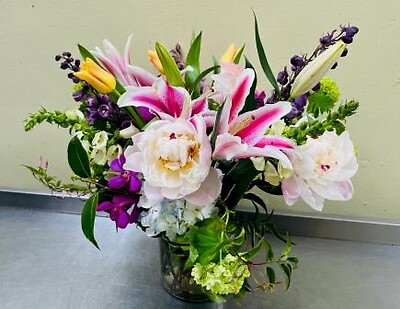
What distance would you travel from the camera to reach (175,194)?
22.1 inches

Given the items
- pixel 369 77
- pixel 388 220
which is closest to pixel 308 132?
pixel 369 77

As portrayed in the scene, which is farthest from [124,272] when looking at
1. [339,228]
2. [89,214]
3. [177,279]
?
[339,228]

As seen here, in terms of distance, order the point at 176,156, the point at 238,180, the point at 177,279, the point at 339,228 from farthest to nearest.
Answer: the point at 339,228 < the point at 177,279 < the point at 238,180 < the point at 176,156

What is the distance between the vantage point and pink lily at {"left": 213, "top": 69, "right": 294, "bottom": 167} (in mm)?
558

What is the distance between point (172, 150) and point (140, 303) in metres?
0.38

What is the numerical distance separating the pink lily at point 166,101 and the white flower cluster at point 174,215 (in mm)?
103

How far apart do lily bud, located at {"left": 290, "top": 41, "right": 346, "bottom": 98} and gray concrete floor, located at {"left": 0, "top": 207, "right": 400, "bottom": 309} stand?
375 mm

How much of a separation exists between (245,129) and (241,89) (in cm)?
4

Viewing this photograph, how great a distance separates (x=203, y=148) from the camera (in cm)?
56

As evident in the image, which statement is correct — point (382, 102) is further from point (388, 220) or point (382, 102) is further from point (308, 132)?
point (308, 132)

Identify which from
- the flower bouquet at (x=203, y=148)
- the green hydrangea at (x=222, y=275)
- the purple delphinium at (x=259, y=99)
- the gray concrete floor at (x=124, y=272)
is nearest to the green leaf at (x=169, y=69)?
the flower bouquet at (x=203, y=148)

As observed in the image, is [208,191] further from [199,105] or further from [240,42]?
[240,42]

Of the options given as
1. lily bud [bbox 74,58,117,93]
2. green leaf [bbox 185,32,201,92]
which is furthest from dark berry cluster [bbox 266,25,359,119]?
lily bud [bbox 74,58,117,93]

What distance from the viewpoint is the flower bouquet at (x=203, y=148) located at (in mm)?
561
